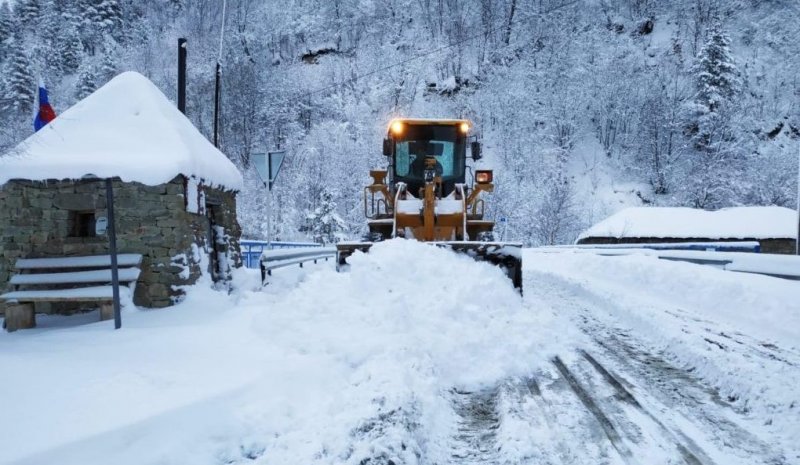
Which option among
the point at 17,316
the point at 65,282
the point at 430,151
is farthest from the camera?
A: the point at 430,151

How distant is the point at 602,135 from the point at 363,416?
54.4 metres

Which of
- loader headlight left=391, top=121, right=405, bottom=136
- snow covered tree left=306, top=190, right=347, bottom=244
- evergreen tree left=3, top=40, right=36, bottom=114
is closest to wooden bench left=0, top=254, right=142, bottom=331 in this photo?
loader headlight left=391, top=121, right=405, bottom=136

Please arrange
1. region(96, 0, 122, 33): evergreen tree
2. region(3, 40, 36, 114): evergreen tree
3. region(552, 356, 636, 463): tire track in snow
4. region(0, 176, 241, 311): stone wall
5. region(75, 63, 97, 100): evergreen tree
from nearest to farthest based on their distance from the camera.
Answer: region(552, 356, 636, 463): tire track in snow → region(0, 176, 241, 311): stone wall → region(3, 40, 36, 114): evergreen tree → region(75, 63, 97, 100): evergreen tree → region(96, 0, 122, 33): evergreen tree

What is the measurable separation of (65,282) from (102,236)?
941 millimetres

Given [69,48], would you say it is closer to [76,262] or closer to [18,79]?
[18,79]

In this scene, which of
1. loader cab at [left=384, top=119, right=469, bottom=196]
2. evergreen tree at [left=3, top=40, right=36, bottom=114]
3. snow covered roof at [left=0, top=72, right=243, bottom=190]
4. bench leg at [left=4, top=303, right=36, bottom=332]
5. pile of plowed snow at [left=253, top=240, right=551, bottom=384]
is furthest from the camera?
evergreen tree at [left=3, top=40, right=36, bottom=114]

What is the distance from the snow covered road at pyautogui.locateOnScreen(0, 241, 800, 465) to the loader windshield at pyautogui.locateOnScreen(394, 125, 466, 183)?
4.10m

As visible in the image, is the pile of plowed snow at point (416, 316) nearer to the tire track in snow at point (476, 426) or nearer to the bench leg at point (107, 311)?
the tire track in snow at point (476, 426)

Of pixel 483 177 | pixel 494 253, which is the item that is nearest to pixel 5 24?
pixel 483 177

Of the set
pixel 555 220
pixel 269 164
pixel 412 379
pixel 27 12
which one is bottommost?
pixel 412 379

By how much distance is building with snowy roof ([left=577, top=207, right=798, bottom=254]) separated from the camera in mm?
26953

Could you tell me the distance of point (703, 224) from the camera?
91.4 feet

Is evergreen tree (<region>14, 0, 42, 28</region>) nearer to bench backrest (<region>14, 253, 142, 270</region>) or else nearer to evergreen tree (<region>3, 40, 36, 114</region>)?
evergreen tree (<region>3, 40, 36, 114</region>)

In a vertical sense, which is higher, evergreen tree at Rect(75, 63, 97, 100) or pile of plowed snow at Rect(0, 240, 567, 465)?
evergreen tree at Rect(75, 63, 97, 100)
